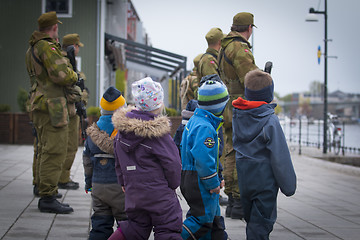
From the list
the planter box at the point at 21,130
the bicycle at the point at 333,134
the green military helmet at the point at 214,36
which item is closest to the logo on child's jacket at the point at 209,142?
the green military helmet at the point at 214,36

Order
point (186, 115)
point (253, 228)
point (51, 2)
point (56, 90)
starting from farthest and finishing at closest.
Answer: point (51, 2) → point (56, 90) → point (186, 115) → point (253, 228)

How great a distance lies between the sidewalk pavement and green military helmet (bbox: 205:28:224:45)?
2.37 metres

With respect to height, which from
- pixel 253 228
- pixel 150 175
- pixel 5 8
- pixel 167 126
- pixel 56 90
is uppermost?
pixel 5 8

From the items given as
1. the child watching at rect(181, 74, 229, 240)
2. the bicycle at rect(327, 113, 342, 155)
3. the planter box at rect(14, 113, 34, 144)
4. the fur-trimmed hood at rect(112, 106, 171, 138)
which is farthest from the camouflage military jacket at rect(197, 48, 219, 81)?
the bicycle at rect(327, 113, 342, 155)

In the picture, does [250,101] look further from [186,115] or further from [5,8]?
[5,8]

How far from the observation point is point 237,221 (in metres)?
5.30

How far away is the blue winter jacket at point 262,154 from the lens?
12.2ft

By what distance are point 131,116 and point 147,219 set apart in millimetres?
783

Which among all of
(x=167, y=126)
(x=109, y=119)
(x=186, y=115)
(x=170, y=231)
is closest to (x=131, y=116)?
(x=167, y=126)

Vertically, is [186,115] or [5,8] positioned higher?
[5,8]

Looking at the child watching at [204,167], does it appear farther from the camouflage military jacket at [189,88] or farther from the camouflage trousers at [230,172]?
the camouflage military jacket at [189,88]

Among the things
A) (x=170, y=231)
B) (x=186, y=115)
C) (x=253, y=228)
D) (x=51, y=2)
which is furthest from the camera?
(x=51, y=2)

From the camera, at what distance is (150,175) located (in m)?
3.44

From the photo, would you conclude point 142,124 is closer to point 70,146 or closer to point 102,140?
point 102,140
